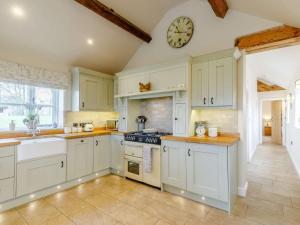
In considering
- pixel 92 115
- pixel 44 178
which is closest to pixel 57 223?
pixel 44 178

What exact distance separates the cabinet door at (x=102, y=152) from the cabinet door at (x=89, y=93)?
0.75 meters

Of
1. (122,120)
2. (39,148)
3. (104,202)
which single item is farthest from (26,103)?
(104,202)

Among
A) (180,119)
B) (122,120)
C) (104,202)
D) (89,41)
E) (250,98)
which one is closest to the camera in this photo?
(104,202)

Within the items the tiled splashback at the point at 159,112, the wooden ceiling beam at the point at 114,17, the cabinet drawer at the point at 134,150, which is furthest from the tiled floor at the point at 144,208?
the wooden ceiling beam at the point at 114,17

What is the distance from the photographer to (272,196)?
8.96 feet

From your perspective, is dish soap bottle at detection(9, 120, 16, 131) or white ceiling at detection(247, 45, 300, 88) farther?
white ceiling at detection(247, 45, 300, 88)

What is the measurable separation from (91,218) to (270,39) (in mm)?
3568

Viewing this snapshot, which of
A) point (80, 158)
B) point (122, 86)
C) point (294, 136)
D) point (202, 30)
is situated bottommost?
point (80, 158)

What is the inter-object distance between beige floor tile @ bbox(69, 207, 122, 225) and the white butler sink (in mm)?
1106

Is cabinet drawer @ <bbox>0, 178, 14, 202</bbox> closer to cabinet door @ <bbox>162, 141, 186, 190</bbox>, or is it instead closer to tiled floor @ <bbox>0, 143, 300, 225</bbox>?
tiled floor @ <bbox>0, 143, 300, 225</bbox>

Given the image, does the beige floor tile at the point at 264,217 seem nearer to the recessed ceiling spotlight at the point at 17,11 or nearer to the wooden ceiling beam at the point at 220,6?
the wooden ceiling beam at the point at 220,6

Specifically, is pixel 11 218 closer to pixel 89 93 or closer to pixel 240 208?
pixel 89 93

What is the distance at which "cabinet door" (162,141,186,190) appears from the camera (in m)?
2.69

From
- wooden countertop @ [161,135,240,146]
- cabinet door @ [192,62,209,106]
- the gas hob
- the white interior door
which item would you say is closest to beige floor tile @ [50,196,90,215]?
Result: the gas hob
